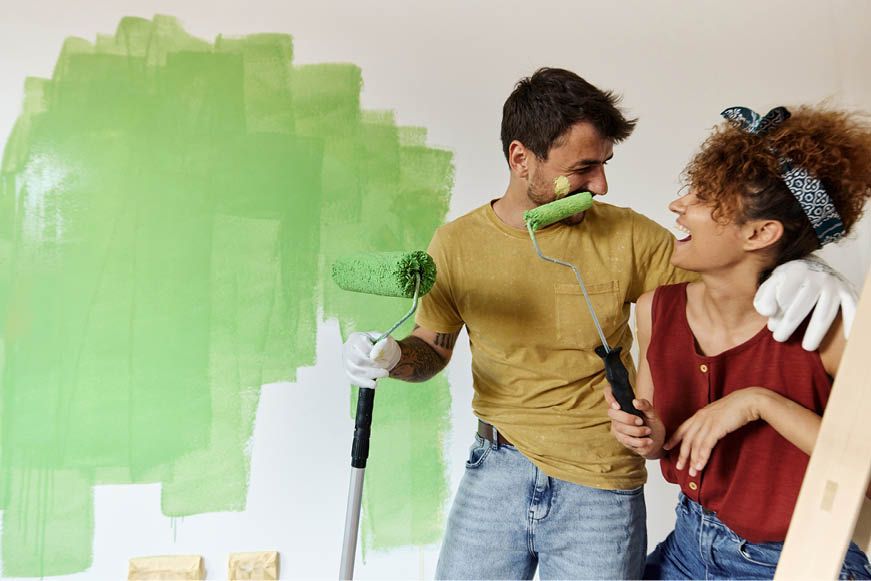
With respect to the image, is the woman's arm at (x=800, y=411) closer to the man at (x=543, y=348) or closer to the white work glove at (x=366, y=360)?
the man at (x=543, y=348)

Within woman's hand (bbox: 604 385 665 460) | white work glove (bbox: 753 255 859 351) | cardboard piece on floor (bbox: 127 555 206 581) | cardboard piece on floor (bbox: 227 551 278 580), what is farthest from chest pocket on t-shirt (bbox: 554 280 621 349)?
cardboard piece on floor (bbox: 127 555 206 581)

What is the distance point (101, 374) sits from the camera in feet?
6.36

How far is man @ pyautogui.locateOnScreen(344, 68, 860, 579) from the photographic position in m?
1.33

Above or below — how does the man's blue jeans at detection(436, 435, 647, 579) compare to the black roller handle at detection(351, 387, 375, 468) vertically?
below

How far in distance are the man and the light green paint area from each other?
23.4 inches

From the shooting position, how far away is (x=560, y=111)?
1457 millimetres

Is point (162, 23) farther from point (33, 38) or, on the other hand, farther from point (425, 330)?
point (425, 330)

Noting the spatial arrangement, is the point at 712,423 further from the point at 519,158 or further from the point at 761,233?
the point at 519,158

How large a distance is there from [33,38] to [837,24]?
2274mm

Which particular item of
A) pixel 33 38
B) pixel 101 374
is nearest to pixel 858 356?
pixel 101 374

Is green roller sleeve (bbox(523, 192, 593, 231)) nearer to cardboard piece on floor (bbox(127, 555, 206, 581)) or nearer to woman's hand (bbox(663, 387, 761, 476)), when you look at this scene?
woman's hand (bbox(663, 387, 761, 476))

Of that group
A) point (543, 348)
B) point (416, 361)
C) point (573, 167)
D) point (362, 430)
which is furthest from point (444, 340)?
point (573, 167)

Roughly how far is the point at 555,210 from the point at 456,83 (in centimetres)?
91

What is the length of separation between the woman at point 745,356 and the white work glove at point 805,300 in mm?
38
